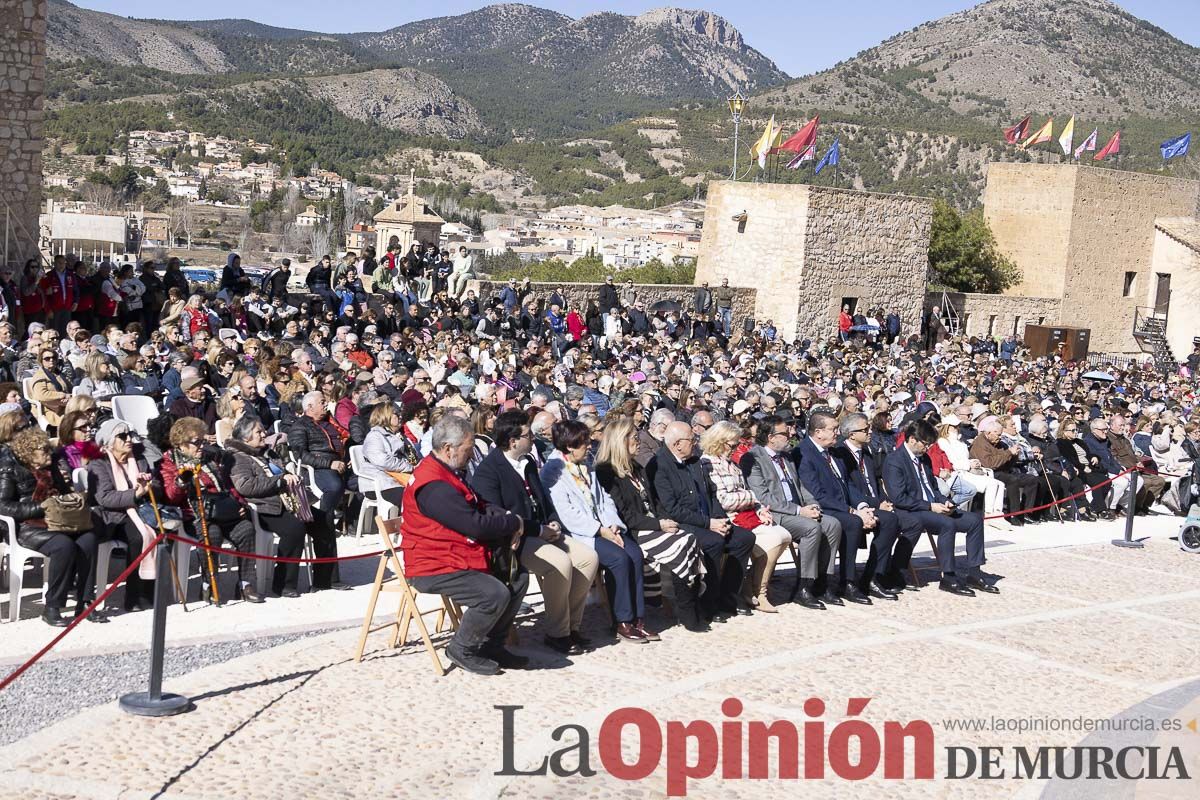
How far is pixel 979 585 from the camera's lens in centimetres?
930

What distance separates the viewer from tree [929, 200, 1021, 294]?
3641cm

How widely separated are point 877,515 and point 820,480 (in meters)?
0.54

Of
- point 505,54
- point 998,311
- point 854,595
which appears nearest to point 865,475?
point 854,595

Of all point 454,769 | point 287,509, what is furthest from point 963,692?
point 287,509

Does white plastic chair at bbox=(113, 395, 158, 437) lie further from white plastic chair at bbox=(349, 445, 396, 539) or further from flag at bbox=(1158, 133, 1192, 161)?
flag at bbox=(1158, 133, 1192, 161)

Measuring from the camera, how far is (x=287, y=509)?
7523mm

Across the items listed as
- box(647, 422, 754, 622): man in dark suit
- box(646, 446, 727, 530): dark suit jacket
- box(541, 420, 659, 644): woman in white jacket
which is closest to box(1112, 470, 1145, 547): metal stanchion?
box(647, 422, 754, 622): man in dark suit

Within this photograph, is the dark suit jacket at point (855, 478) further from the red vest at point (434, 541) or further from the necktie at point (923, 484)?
the red vest at point (434, 541)

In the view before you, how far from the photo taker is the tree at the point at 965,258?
3641 centimetres

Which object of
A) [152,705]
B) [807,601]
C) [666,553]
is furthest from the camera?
[807,601]

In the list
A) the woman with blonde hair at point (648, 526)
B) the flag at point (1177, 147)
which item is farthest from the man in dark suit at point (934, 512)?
the flag at point (1177, 147)

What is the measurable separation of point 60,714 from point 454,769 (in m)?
1.79

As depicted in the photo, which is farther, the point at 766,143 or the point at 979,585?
the point at 766,143

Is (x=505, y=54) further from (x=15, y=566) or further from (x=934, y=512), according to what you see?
(x=15, y=566)
